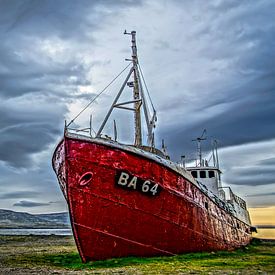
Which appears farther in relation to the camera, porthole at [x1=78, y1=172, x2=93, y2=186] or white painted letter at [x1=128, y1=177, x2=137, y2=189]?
white painted letter at [x1=128, y1=177, x2=137, y2=189]

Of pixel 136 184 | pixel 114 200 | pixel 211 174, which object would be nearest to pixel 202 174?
pixel 211 174

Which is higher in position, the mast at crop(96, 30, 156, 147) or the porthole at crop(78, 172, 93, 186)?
the mast at crop(96, 30, 156, 147)

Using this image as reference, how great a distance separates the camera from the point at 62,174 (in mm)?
16281

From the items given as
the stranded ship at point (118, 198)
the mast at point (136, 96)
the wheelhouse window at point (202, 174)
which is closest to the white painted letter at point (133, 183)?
the stranded ship at point (118, 198)

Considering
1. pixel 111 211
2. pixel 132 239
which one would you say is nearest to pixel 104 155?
pixel 111 211

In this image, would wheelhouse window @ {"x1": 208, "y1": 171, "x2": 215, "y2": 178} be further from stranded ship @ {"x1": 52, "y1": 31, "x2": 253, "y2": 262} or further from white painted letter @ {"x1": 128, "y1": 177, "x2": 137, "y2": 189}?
white painted letter @ {"x1": 128, "y1": 177, "x2": 137, "y2": 189}

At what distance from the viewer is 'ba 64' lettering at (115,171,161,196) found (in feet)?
49.8

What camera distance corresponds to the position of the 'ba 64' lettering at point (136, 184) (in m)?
15.2

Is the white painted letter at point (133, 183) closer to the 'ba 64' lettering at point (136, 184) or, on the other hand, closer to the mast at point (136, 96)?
the 'ba 64' lettering at point (136, 184)

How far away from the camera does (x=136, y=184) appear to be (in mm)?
15383

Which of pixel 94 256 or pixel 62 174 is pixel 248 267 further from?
pixel 62 174

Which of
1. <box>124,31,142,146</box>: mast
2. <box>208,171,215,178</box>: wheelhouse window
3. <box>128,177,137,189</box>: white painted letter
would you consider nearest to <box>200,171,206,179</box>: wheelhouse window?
<box>208,171,215,178</box>: wheelhouse window

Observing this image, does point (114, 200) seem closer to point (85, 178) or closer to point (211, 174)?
point (85, 178)

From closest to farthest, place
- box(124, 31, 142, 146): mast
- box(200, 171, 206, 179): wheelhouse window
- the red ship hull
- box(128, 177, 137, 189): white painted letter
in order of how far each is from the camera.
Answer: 1. the red ship hull
2. box(128, 177, 137, 189): white painted letter
3. box(124, 31, 142, 146): mast
4. box(200, 171, 206, 179): wheelhouse window
